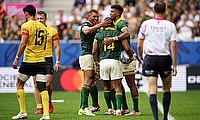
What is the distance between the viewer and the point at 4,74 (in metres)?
21.9

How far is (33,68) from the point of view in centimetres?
1247

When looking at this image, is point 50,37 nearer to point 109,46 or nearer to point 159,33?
point 109,46

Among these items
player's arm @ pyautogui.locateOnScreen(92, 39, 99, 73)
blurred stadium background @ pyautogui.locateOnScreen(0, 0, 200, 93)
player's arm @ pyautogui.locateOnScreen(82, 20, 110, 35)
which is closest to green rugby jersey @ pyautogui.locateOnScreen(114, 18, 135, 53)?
player's arm @ pyautogui.locateOnScreen(82, 20, 110, 35)

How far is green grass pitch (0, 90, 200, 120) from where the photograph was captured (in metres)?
13.2

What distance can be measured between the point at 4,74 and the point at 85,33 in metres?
8.65

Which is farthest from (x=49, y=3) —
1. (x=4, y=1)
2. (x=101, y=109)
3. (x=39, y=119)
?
(x=39, y=119)

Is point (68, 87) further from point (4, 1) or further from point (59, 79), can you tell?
point (4, 1)

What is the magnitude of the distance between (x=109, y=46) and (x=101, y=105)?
3.36m

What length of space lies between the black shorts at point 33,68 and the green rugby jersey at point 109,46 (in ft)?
5.42

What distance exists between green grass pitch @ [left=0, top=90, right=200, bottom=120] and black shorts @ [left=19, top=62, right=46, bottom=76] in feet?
3.62

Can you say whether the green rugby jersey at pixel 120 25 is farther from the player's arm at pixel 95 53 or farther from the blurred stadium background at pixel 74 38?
the blurred stadium background at pixel 74 38

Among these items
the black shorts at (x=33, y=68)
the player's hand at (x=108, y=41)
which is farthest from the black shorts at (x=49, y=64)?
the player's hand at (x=108, y=41)

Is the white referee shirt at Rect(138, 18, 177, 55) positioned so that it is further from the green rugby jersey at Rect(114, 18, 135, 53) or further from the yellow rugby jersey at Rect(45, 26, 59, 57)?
the yellow rugby jersey at Rect(45, 26, 59, 57)

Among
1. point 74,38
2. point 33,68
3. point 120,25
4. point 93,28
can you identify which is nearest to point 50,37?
point 93,28
